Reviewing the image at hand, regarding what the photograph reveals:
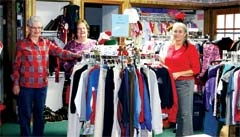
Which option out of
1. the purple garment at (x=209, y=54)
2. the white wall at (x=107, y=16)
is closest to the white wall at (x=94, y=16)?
the white wall at (x=107, y=16)

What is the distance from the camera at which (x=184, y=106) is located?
3936 millimetres

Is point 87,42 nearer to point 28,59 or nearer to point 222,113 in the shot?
point 28,59

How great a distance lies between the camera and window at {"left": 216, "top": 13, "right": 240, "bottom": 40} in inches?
267

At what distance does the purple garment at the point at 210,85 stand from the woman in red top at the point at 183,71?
0.23 meters

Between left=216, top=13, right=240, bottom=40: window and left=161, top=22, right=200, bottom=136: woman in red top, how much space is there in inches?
122

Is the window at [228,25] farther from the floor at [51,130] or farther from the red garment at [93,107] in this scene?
the red garment at [93,107]

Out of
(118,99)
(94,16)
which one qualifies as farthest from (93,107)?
(94,16)

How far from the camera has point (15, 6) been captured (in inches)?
228

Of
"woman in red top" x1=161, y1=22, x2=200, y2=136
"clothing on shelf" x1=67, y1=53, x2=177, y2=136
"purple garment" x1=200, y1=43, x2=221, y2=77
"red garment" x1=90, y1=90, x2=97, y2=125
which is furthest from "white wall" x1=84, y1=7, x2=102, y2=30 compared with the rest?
"red garment" x1=90, y1=90, x2=97, y2=125

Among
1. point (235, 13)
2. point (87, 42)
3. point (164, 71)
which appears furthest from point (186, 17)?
point (164, 71)

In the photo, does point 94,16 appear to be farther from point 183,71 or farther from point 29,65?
point 183,71

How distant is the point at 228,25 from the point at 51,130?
3812 millimetres

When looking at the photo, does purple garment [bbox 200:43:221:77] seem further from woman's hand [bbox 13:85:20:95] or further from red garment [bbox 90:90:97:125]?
woman's hand [bbox 13:85:20:95]

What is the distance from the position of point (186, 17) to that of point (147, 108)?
409 cm
